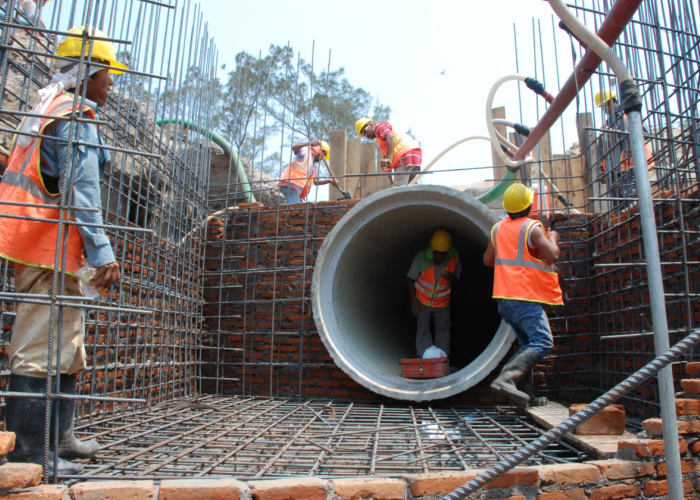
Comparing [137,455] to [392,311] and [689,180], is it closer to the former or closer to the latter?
[689,180]

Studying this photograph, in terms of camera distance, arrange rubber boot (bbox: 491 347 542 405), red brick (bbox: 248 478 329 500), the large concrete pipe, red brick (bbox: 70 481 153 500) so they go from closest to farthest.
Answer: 1. red brick (bbox: 70 481 153 500)
2. red brick (bbox: 248 478 329 500)
3. rubber boot (bbox: 491 347 542 405)
4. the large concrete pipe

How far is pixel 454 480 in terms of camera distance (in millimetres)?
2203

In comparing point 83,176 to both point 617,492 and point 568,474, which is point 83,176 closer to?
point 568,474

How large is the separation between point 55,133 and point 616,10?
11.3 feet

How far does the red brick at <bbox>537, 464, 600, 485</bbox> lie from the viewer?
2326 mm

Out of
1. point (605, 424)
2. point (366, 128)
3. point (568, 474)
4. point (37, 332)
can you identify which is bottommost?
point (568, 474)

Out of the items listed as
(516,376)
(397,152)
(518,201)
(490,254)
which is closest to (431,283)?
(490,254)

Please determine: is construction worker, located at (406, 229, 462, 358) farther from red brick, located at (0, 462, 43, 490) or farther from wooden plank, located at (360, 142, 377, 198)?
red brick, located at (0, 462, 43, 490)

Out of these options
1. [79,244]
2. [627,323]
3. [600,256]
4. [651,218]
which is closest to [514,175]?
[600,256]

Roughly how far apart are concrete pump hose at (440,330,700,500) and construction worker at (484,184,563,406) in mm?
1443

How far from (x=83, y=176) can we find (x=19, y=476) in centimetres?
120

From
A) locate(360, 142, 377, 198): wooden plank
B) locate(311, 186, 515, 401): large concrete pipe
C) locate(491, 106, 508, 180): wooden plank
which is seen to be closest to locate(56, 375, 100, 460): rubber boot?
locate(311, 186, 515, 401): large concrete pipe

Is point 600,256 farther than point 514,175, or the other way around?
point 514,175

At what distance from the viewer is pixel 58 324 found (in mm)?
2107
